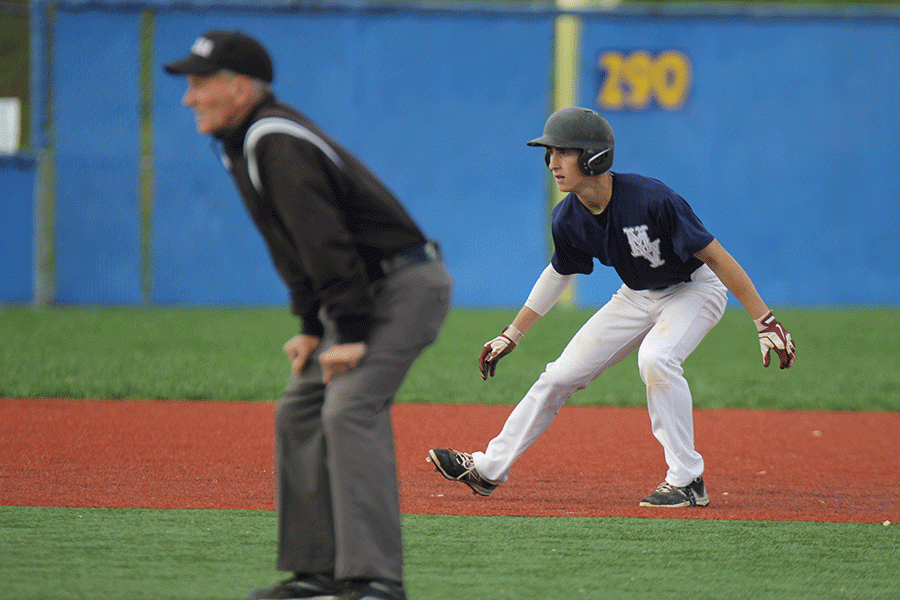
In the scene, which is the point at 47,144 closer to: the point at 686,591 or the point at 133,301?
the point at 133,301

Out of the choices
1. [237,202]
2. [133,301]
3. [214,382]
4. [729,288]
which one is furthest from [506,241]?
[729,288]

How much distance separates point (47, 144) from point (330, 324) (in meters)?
16.4

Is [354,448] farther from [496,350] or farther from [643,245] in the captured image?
[643,245]

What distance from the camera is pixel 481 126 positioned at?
18.8 metres

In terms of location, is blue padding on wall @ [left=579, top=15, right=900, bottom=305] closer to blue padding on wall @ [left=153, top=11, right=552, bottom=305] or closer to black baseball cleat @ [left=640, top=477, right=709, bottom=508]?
blue padding on wall @ [left=153, top=11, right=552, bottom=305]

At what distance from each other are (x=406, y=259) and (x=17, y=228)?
15.4 meters

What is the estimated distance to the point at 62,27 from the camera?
60.3ft

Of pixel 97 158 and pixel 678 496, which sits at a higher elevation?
pixel 97 158

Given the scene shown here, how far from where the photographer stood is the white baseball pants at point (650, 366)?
5.12 metres

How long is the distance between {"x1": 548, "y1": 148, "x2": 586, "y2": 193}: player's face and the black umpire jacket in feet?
5.45

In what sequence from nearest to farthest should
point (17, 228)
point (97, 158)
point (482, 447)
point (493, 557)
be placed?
1. point (493, 557)
2. point (482, 447)
3. point (17, 228)
4. point (97, 158)

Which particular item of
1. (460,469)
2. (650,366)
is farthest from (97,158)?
(650,366)

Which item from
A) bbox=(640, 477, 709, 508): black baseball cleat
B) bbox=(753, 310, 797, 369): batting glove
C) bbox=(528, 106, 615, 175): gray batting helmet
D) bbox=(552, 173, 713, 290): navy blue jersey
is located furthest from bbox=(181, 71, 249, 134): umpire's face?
bbox=(640, 477, 709, 508): black baseball cleat

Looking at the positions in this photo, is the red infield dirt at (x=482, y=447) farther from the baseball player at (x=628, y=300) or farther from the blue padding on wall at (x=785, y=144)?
the blue padding on wall at (x=785, y=144)
